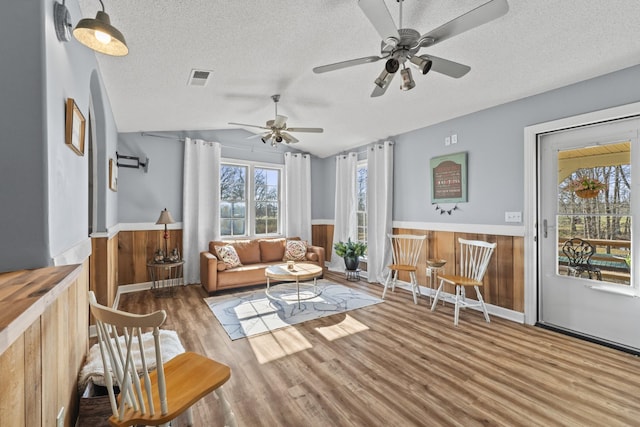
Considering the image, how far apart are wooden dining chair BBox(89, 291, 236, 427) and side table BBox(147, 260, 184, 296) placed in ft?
10.9

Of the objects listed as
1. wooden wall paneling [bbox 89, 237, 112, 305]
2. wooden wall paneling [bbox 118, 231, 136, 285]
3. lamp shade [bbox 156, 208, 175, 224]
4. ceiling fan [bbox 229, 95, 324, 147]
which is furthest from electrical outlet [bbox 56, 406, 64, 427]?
wooden wall paneling [bbox 118, 231, 136, 285]

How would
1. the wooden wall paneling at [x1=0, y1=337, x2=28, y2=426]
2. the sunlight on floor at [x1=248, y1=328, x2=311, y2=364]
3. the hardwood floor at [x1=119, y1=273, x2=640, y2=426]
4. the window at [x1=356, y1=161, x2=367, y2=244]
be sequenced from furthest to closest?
the window at [x1=356, y1=161, x2=367, y2=244] < the sunlight on floor at [x1=248, y1=328, x2=311, y2=364] < the hardwood floor at [x1=119, y1=273, x2=640, y2=426] < the wooden wall paneling at [x1=0, y1=337, x2=28, y2=426]

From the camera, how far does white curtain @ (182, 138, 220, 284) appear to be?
4.87 m

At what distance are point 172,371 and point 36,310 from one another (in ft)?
2.94

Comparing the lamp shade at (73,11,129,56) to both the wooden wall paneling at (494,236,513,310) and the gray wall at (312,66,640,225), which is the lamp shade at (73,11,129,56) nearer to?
the gray wall at (312,66,640,225)

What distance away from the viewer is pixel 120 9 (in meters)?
1.81

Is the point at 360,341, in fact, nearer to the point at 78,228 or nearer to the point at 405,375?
the point at 405,375

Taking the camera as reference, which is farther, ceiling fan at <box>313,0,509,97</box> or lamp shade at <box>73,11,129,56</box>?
ceiling fan at <box>313,0,509,97</box>

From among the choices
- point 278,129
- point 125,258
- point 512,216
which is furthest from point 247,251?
point 512,216

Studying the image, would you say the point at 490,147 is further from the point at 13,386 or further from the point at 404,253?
the point at 13,386

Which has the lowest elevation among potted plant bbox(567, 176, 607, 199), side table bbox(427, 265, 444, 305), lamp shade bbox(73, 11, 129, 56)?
side table bbox(427, 265, 444, 305)

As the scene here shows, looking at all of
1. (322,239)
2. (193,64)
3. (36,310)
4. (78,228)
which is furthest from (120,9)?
(322,239)

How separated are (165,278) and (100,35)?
4261mm

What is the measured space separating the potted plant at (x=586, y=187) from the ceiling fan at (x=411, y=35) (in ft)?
6.57
